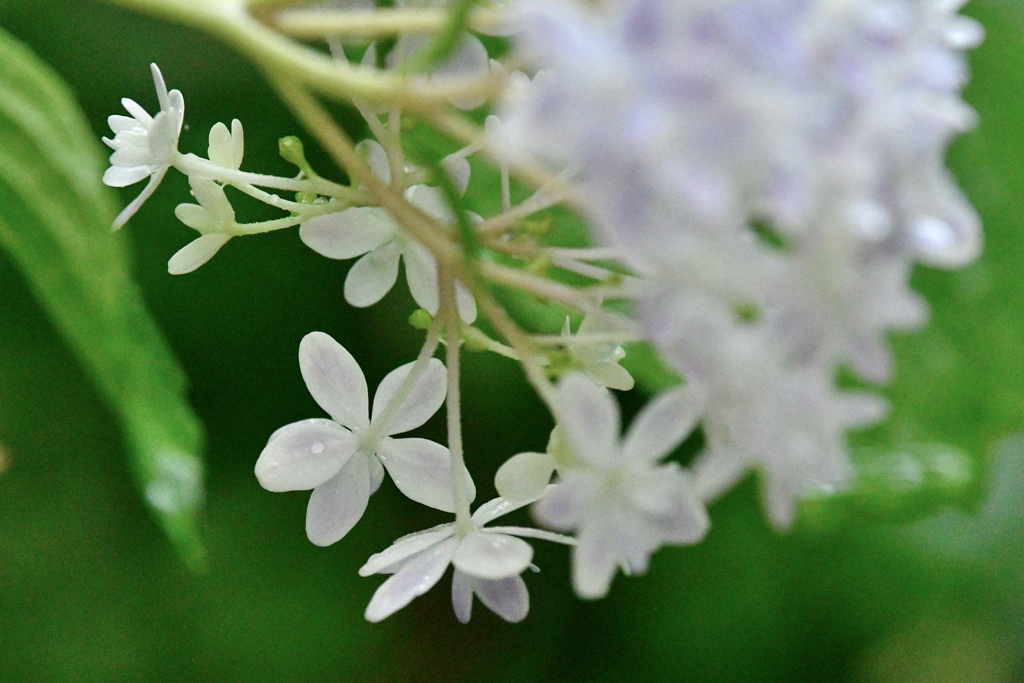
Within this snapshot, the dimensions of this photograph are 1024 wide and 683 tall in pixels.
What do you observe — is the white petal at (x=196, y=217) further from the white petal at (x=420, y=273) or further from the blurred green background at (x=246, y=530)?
the blurred green background at (x=246, y=530)

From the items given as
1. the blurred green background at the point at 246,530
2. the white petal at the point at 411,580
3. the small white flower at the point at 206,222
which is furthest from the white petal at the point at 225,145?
the blurred green background at the point at 246,530

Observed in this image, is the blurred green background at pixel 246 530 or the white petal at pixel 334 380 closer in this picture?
the white petal at pixel 334 380

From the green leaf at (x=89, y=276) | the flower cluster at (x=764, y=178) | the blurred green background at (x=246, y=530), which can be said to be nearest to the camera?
the flower cluster at (x=764, y=178)

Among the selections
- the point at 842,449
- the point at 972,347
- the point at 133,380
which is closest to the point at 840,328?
the point at 842,449

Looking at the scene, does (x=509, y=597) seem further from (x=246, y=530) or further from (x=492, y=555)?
(x=246, y=530)

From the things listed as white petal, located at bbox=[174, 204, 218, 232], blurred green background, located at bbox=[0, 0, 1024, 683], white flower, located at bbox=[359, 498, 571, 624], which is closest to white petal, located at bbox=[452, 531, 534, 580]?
white flower, located at bbox=[359, 498, 571, 624]

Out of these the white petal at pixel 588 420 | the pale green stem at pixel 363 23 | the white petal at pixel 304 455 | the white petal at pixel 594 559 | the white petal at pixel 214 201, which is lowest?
the white petal at pixel 304 455

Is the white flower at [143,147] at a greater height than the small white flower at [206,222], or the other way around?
the white flower at [143,147]

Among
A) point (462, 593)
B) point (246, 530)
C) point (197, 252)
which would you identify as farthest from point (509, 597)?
point (246, 530)
